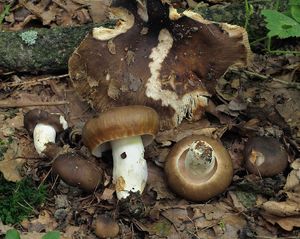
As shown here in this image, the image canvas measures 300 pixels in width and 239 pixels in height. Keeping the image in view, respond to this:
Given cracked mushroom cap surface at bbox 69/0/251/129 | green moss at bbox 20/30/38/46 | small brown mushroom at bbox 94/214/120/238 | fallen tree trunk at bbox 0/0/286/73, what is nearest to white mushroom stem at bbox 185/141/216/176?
cracked mushroom cap surface at bbox 69/0/251/129

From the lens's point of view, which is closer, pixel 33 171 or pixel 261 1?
pixel 33 171

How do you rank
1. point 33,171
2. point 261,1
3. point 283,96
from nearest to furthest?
point 33,171 → point 283,96 → point 261,1

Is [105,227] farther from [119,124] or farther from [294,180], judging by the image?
[294,180]

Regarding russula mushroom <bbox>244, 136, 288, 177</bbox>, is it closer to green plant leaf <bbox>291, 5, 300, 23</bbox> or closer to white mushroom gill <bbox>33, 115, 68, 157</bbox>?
green plant leaf <bbox>291, 5, 300, 23</bbox>

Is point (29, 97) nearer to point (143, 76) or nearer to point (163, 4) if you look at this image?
point (143, 76)

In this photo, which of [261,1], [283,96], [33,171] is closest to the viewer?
[33,171]

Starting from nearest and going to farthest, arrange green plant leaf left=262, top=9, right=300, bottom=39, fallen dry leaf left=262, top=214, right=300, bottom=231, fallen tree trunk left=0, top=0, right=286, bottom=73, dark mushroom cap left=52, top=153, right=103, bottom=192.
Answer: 1. fallen dry leaf left=262, top=214, right=300, bottom=231
2. dark mushroom cap left=52, top=153, right=103, bottom=192
3. green plant leaf left=262, top=9, right=300, bottom=39
4. fallen tree trunk left=0, top=0, right=286, bottom=73

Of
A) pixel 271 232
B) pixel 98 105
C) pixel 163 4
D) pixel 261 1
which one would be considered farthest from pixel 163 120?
pixel 261 1
